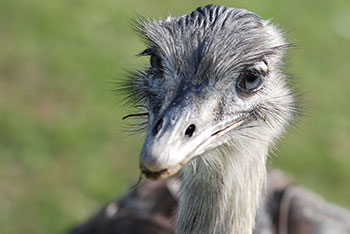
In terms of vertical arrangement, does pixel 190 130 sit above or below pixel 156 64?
below

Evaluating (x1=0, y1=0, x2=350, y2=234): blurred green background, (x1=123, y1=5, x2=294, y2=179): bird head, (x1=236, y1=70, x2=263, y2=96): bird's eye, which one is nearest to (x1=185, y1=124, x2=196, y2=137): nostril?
(x1=123, y1=5, x2=294, y2=179): bird head

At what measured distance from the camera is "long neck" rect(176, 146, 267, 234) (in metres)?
1.82

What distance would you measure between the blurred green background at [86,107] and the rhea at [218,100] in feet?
4.02

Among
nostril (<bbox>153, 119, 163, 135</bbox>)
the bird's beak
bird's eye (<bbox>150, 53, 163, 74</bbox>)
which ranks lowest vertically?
the bird's beak

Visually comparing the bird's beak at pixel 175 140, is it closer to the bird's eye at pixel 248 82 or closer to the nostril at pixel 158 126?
the nostril at pixel 158 126

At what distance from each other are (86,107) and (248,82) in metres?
2.67

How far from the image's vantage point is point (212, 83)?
65.5 inches

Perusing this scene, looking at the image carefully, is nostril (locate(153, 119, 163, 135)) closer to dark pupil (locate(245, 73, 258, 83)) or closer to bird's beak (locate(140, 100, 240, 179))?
bird's beak (locate(140, 100, 240, 179))

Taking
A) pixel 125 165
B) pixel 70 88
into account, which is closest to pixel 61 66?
pixel 70 88

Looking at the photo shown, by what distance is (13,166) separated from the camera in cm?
375

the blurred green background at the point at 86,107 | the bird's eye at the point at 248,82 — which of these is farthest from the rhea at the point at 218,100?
the blurred green background at the point at 86,107

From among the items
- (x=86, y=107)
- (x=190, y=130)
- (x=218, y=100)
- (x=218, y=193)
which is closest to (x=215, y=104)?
(x=218, y=100)

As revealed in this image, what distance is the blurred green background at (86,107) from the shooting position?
369 cm

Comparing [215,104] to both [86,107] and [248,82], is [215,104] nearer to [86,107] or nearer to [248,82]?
[248,82]
